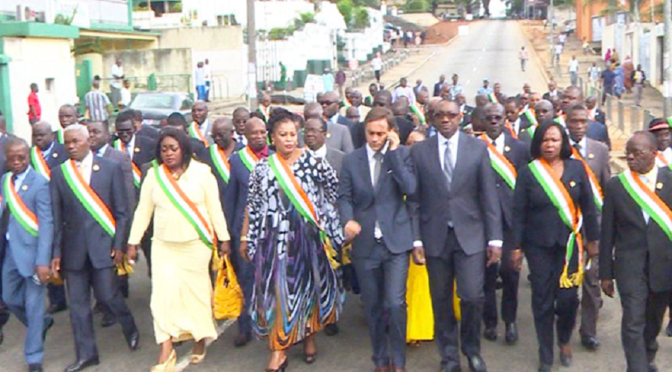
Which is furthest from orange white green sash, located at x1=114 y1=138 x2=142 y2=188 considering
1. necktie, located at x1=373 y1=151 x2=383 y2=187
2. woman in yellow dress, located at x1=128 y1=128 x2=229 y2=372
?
necktie, located at x1=373 y1=151 x2=383 y2=187

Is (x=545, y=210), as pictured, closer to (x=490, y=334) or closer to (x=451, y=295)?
(x=451, y=295)

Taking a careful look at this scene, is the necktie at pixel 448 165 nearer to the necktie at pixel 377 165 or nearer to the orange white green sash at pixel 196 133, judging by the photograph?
the necktie at pixel 377 165

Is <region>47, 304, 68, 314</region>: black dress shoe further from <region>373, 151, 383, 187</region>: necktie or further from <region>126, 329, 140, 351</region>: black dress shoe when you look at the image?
<region>373, 151, 383, 187</region>: necktie

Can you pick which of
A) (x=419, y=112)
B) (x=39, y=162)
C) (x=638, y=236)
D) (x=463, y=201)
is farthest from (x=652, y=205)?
(x=419, y=112)

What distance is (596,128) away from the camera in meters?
9.23

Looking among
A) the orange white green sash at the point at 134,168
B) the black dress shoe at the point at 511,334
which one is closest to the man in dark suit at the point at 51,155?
the orange white green sash at the point at 134,168

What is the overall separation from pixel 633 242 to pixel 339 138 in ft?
13.0

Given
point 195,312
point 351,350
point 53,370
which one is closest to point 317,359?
point 351,350

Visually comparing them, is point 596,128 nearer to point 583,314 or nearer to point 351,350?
point 583,314

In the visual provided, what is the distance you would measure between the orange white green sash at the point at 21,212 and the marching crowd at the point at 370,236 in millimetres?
11

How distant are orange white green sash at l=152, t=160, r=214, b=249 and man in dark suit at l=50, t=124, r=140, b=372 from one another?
2.00 feet

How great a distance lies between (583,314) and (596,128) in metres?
2.27

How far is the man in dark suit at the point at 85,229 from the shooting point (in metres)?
7.45

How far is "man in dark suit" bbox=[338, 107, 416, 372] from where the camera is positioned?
6.87 m
